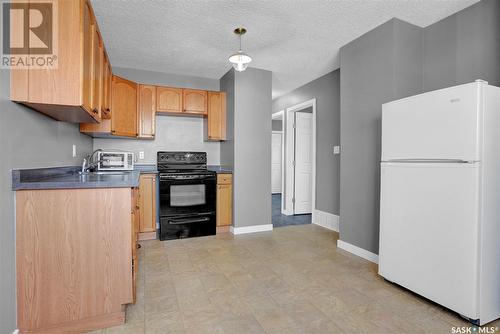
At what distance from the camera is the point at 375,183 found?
280 cm

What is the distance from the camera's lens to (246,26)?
8.96 ft

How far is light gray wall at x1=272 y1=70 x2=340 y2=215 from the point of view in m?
4.16

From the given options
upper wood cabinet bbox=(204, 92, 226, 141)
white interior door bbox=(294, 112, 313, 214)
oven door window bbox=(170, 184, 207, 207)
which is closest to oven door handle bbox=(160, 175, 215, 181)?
oven door window bbox=(170, 184, 207, 207)

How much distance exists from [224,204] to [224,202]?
1.3 inches

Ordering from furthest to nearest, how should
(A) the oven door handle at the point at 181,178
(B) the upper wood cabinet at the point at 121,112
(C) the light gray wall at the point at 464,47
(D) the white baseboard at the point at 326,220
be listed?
(D) the white baseboard at the point at 326,220, (A) the oven door handle at the point at 181,178, (B) the upper wood cabinet at the point at 121,112, (C) the light gray wall at the point at 464,47

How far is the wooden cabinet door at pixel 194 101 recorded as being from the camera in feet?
13.3

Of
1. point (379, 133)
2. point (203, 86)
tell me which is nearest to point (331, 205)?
point (379, 133)

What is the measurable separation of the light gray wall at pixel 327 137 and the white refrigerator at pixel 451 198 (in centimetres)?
200

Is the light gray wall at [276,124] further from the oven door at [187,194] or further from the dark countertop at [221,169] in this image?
the oven door at [187,194]

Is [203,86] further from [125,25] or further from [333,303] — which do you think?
[333,303]

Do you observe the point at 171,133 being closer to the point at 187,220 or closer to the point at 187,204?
the point at 187,204

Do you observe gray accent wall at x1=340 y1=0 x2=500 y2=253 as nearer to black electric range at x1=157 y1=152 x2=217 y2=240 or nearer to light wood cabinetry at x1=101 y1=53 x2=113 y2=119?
black electric range at x1=157 y1=152 x2=217 y2=240

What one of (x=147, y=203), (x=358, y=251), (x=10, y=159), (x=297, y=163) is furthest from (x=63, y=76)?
(x=297, y=163)

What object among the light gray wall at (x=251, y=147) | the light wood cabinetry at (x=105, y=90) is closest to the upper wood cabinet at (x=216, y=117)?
the light gray wall at (x=251, y=147)
